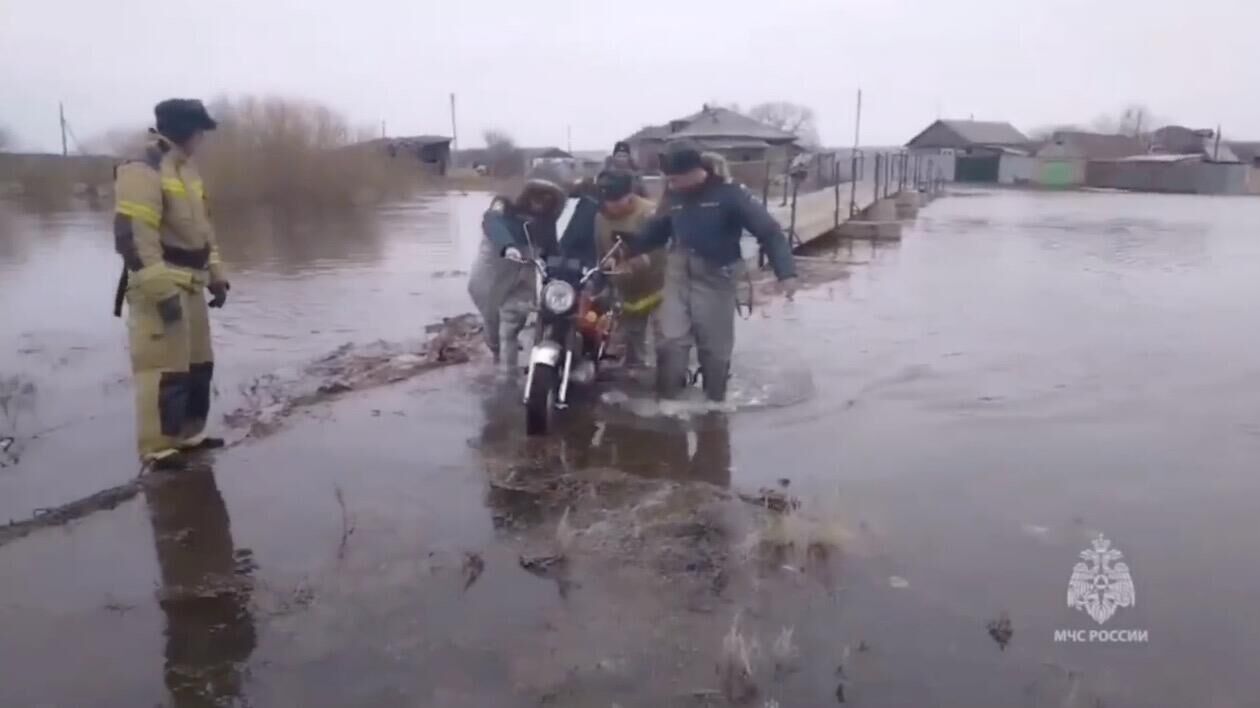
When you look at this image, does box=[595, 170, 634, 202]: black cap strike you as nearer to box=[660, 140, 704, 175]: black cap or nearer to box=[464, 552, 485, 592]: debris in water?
box=[660, 140, 704, 175]: black cap

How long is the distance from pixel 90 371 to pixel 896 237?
16.2 m

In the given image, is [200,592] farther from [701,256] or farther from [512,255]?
[701,256]

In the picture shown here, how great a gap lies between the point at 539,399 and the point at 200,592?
2570mm

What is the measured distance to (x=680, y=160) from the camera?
248 inches

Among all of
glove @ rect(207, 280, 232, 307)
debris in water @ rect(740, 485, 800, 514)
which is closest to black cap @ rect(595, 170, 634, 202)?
glove @ rect(207, 280, 232, 307)

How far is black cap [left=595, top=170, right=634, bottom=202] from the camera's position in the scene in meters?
7.27

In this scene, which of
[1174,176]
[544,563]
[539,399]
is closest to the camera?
[544,563]

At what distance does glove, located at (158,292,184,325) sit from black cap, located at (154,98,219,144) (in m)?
0.89

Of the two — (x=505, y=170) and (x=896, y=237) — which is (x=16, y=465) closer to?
(x=505, y=170)

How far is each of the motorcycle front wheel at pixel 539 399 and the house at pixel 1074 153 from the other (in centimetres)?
6281

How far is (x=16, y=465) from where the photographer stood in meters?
5.89

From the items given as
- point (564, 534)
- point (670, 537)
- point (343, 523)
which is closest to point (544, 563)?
point (564, 534)

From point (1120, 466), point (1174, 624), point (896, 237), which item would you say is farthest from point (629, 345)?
point (896, 237)

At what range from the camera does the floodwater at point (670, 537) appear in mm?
3523
